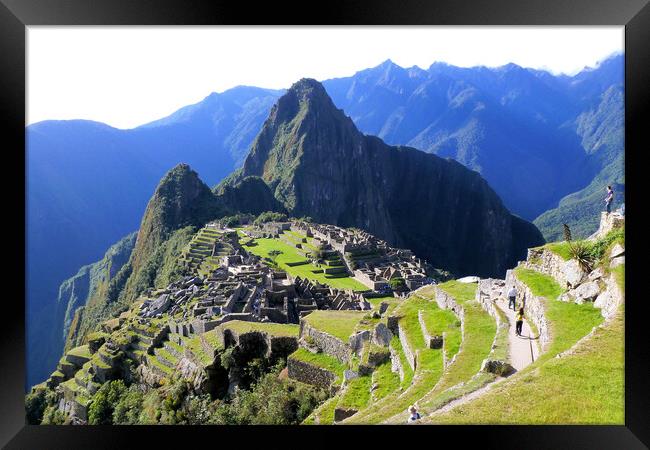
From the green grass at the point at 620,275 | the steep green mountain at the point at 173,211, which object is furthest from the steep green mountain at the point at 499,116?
the green grass at the point at 620,275

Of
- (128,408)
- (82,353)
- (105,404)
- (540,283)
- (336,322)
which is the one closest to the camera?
(540,283)

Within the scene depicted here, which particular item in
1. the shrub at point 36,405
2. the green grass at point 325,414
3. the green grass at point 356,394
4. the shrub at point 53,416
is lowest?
the shrub at point 36,405

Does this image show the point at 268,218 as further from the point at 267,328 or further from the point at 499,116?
the point at 499,116

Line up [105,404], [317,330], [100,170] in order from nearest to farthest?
[317,330]
[105,404]
[100,170]

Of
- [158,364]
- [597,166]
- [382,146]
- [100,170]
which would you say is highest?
[382,146]

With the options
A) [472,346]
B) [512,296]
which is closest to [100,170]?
[512,296]

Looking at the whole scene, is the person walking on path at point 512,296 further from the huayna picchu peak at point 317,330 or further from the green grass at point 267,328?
the green grass at point 267,328

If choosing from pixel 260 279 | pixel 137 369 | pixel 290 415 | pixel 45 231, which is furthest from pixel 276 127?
pixel 290 415
